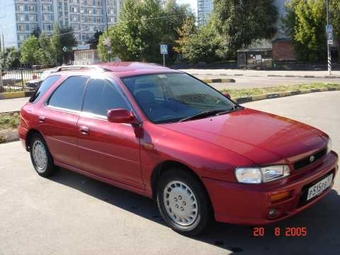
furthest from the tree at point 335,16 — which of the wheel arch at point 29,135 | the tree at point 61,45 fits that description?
the tree at point 61,45

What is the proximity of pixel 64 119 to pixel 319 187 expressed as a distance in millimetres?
2997

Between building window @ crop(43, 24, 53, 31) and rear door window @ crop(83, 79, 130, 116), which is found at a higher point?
building window @ crop(43, 24, 53, 31)

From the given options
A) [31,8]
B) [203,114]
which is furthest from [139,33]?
[31,8]

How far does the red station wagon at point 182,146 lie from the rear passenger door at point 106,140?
1cm

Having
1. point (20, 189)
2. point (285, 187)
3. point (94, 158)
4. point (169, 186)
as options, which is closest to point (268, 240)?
point (285, 187)

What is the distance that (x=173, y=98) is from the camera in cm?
482

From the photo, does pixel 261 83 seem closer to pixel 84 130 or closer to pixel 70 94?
pixel 70 94

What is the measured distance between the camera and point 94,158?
494 cm

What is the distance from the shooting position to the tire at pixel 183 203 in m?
3.89

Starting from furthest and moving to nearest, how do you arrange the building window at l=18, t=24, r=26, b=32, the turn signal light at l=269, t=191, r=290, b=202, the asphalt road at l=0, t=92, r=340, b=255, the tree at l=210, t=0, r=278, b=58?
1. the building window at l=18, t=24, r=26, b=32
2. the tree at l=210, t=0, r=278, b=58
3. the asphalt road at l=0, t=92, r=340, b=255
4. the turn signal light at l=269, t=191, r=290, b=202

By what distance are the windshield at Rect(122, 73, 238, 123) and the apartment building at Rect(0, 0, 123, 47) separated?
129 m

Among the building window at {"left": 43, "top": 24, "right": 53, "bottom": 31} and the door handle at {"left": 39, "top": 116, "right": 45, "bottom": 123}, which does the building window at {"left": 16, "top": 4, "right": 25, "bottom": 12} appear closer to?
the building window at {"left": 43, "top": 24, "right": 53, "bottom": 31}

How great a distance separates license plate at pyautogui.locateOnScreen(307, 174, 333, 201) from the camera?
388 cm

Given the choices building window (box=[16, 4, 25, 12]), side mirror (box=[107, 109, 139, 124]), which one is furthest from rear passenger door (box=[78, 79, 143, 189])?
building window (box=[16, 4, 25, 12])
